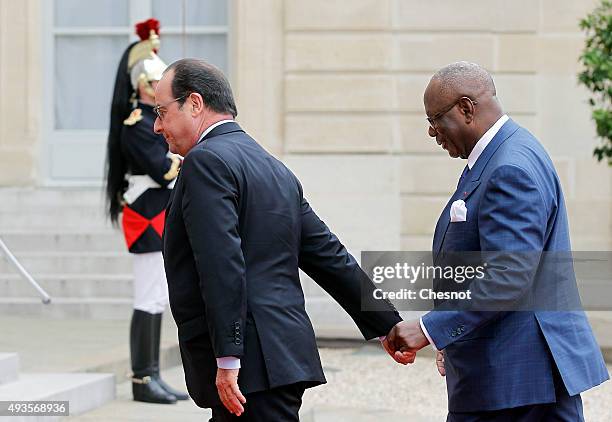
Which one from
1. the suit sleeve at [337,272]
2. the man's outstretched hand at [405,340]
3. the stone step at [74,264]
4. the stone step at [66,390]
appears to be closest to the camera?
the man's outstretched hand at [405,340]

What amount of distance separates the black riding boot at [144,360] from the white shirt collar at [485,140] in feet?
13.1

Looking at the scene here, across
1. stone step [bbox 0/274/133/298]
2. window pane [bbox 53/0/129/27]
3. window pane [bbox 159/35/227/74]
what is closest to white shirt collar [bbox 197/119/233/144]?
stone step [bbox 0/274/133/298]

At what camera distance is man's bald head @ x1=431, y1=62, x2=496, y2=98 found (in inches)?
151

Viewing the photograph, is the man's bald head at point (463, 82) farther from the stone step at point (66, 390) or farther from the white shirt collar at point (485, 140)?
the stone step at point (66, 390)

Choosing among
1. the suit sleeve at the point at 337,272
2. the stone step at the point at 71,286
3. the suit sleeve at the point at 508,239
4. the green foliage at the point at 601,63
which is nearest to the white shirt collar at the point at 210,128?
the suit sleeve at the point at 337,272

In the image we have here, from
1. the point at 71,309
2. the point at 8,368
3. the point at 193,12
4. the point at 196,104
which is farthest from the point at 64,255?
the point at 196,104

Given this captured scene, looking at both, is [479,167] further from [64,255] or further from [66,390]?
[64,255]

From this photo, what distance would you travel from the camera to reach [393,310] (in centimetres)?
434

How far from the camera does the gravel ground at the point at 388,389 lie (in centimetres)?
774

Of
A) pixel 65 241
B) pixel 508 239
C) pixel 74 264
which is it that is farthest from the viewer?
pixel 65 241

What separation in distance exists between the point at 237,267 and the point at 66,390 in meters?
3.61

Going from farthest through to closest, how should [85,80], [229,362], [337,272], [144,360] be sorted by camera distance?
[85,80] < [144,360] < [337,272] < [229,362]

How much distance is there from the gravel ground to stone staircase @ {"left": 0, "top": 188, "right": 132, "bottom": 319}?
8.89 ft

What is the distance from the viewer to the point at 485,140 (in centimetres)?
385
